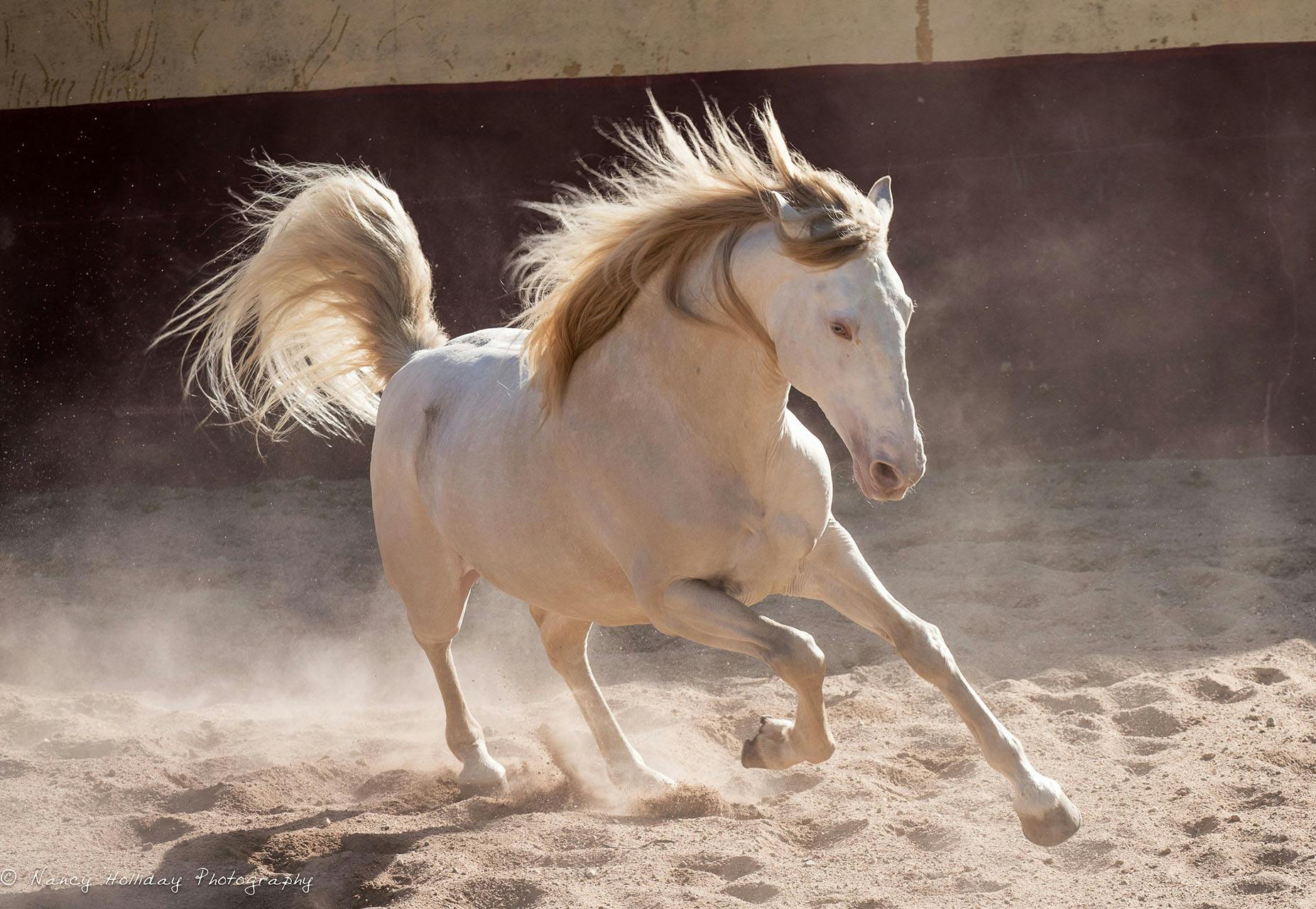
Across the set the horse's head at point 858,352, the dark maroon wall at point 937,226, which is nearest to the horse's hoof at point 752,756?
the horse's head at point 858,352

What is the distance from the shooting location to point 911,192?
630 centimetres

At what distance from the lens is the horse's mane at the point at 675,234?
246cm

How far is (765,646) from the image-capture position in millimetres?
2656

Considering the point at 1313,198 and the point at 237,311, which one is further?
the point at 1313,198

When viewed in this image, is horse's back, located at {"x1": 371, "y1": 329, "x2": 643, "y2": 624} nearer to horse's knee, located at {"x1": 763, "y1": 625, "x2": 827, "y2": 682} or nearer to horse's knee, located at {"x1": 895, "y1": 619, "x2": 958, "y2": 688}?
horse's knee, located at {"x1": 763, "y1": 625, "x2": 827, "y2": 682}

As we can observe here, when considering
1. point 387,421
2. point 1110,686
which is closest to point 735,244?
point 387,421

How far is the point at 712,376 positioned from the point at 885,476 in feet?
1.74

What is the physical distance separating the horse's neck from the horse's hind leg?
3.79 ft

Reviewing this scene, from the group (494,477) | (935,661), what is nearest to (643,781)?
(494,477)

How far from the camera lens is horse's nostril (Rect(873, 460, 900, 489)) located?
2283 millimetres

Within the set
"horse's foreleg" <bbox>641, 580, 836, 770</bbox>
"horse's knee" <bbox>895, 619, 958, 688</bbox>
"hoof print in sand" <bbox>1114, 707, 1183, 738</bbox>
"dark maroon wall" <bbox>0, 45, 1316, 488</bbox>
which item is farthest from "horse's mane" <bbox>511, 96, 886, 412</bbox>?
"dark maroon wall" <bbox>0, 45, 1316, 488</bbox>

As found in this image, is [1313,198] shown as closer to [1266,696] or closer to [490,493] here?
[1266,696]

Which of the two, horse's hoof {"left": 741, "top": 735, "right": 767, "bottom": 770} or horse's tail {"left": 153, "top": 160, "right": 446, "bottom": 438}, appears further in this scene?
horse's tail {"left": 153, "top": 160, "right": 446, "bottom": 438}

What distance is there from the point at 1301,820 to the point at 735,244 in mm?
1685
